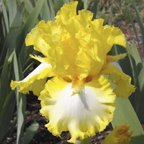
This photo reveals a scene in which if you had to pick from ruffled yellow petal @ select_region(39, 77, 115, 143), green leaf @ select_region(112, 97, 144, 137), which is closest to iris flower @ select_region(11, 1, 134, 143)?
ruffled yellow petal @ select_region(39, 77, 115, 143)

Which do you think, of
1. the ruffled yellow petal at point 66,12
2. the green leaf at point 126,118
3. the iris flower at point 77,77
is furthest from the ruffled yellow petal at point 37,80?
the green leaf at point 126,118

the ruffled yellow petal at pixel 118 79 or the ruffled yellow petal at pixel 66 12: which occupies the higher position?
the ruffled yellow petal at pixel 66 12

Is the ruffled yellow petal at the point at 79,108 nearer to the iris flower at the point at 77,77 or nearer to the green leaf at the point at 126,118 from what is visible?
the iris flower at the point at 77,77

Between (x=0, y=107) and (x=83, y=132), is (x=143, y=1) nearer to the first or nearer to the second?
(x=0, y=107)

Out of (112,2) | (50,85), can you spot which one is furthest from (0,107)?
(112,2)

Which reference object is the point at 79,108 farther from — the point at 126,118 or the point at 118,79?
the point at 126,118

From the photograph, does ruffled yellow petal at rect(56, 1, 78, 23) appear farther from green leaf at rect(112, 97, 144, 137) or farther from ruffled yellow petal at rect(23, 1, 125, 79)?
green leaf at rect(112, 97, 144, 137)

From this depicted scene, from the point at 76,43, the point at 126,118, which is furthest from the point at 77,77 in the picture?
the point at 126,118

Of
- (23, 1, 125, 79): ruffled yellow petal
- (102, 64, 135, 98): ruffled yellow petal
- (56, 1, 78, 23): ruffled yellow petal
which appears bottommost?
(102, 64, 135, 98): ruffled yellow petal

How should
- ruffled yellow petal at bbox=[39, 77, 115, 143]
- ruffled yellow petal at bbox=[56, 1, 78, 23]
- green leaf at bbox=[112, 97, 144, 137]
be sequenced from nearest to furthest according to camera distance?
ruffled yellow petal at bbox=[39, 77, 115, 143] < ruffled yellow petal at bbox=[56, 1, 78, 23] < green leaf at bbox=[112, 97, 144, 137]
